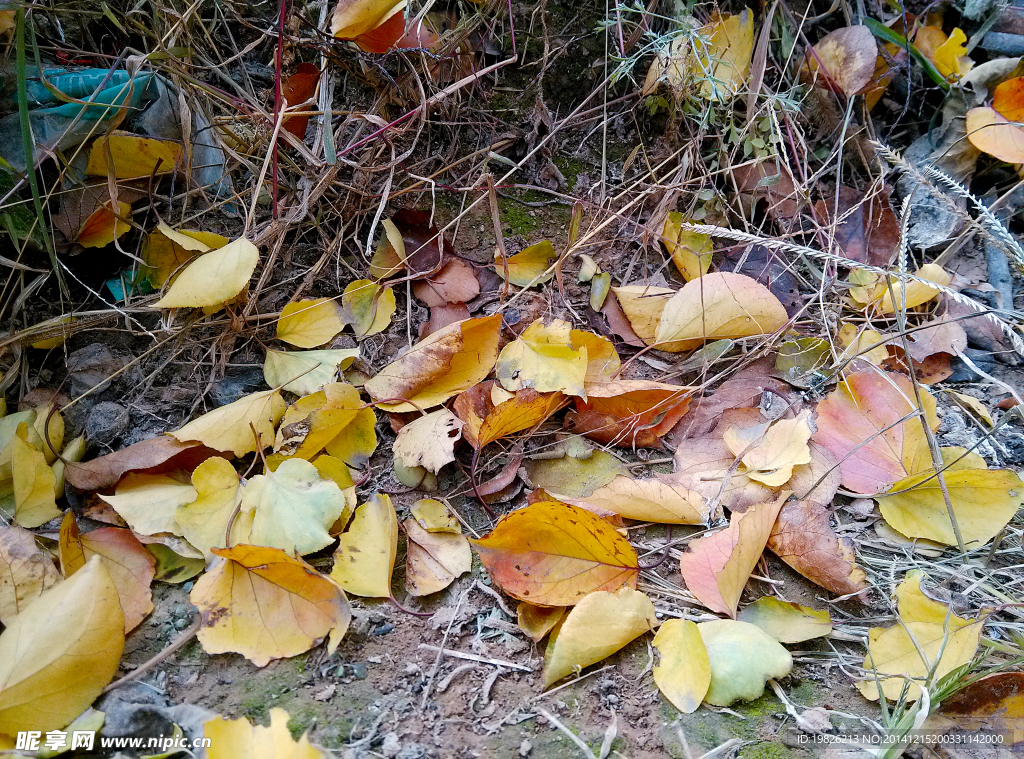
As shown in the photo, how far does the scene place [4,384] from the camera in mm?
974

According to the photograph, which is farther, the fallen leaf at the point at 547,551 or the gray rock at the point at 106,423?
the gray rock at the point at 106,423

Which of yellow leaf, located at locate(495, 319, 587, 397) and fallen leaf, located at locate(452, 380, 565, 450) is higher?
yellow leaf, located at locate(495, 319, 587, 397)

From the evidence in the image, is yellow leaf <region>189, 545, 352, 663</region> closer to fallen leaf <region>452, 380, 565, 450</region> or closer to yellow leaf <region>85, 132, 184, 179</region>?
fallen leaf <region>452, 380, 565, 450</region>

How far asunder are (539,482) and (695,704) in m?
0.35

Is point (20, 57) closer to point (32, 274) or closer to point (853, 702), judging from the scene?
point (32, 274)

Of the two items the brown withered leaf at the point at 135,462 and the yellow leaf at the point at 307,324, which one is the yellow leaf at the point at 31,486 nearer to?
the brown withered leaf at the point at 135,462

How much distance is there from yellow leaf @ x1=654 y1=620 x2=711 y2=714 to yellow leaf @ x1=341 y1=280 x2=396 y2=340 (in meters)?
0.63

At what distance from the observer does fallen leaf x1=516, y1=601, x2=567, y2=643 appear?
79cm

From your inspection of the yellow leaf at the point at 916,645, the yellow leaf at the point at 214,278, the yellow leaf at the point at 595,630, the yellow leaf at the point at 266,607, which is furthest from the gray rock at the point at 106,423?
the yellow leaf at the point at 916,645

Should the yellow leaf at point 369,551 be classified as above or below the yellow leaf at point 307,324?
below

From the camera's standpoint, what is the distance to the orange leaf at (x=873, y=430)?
96 cm

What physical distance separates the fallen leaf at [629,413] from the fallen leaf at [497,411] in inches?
1.8

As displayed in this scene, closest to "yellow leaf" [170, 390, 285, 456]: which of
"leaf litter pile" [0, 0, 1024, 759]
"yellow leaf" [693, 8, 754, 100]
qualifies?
"leaf litter pile" [0, 0, 1024, 759]

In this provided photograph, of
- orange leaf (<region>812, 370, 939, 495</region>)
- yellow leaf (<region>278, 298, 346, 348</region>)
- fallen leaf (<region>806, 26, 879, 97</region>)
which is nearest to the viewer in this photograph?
orange leaf (<region>812, 370, 939, 495</region>)
